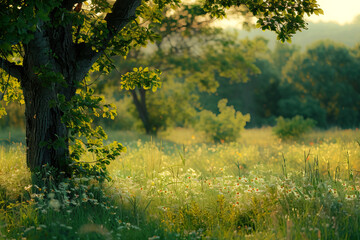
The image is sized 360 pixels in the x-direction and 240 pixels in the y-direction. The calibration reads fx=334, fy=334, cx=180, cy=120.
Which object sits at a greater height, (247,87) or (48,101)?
(247,87)

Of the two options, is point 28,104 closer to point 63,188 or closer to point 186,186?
point 63,188

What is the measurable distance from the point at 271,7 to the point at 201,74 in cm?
1538

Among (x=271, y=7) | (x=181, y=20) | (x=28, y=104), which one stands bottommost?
(x=28, y=104)

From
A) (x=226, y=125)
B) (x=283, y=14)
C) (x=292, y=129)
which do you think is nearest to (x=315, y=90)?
(x=292, y=129)

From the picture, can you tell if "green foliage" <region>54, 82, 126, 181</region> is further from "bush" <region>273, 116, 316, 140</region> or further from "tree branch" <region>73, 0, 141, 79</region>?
"bush" <region>273, 116, 316, 140</region>

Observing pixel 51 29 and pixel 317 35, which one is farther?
pixel 317 35

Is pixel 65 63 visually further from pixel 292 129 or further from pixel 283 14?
pixel 292 129

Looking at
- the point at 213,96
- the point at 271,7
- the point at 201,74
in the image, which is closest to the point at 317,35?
the point at 213,96

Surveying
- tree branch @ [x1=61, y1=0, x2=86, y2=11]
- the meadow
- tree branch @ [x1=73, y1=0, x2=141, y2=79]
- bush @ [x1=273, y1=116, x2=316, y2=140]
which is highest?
tree branch @ [x1=61, y1=0, x2=86, y2=11]

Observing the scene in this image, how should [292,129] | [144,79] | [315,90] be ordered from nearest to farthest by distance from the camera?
[144,79] < [292,129] < [315,90]

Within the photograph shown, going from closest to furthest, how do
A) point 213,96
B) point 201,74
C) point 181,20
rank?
point 181,20, point 201,74, point 213,96

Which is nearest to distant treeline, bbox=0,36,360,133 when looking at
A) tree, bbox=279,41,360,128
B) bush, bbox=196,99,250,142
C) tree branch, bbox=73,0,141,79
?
tree, bbox=279,41,360,128

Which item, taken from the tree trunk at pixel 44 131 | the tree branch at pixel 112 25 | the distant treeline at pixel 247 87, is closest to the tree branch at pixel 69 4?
the tree branch at pixel 112 25

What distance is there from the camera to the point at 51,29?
5371 millimetres
